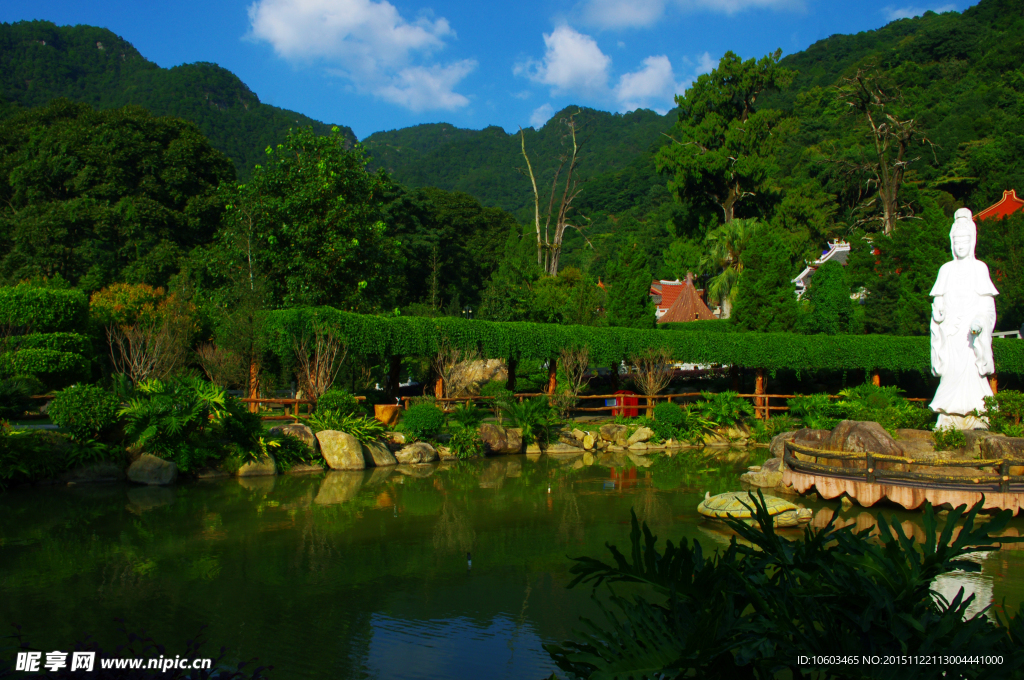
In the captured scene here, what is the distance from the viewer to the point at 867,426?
1291cm

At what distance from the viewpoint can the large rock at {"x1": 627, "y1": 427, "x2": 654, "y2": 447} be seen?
20.0 m

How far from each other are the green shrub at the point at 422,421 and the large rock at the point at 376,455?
1210 millimetres

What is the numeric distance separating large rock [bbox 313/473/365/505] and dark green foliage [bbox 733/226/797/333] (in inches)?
797

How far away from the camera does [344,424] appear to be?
1617 centimetres

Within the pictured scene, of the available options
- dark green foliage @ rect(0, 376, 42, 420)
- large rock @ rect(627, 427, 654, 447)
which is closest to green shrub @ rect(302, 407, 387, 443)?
dark green foliage @ rect(0, 376, 42, 420)

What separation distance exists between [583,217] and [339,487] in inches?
1130

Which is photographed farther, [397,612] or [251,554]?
Result: [251,554]

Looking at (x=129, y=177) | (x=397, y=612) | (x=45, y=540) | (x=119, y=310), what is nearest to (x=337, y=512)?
(x=45, y=540)

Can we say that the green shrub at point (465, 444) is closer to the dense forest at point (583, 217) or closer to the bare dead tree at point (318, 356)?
the bare dead tree at point (318, 356)

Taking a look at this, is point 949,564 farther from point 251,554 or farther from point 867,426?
point 867,426

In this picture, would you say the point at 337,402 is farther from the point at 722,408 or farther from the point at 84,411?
the point at 722,408

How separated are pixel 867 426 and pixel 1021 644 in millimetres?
11660

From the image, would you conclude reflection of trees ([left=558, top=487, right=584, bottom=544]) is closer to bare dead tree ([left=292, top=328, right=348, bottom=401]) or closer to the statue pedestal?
bare dead tree ([left=292, top=328, right=348, bottom=401])

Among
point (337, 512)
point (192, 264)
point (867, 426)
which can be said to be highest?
point (192, 264)
